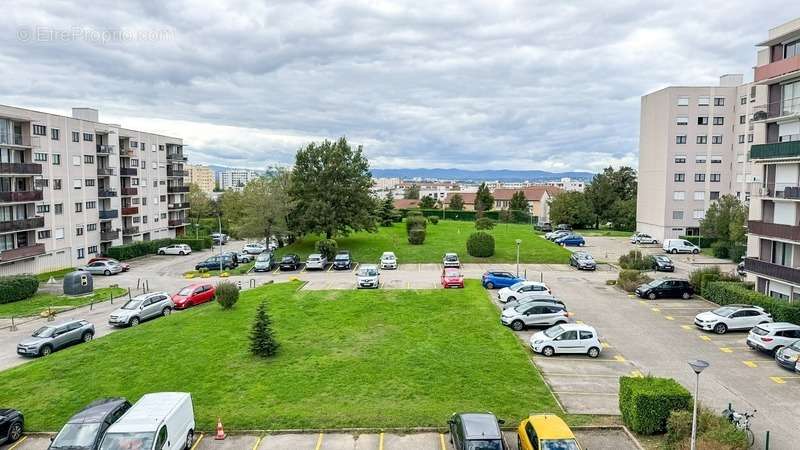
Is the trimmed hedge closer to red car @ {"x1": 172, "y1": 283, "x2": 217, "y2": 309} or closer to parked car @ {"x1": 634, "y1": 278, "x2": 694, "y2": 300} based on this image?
parked car @ {"x1": 634, "y1": 278, "x2": 694, "y2": 300}

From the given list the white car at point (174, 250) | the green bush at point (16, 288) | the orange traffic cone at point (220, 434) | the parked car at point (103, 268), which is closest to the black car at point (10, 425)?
the orange traffic cone at point (220, 434)

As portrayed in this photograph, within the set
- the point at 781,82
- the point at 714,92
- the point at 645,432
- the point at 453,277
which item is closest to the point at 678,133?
the point at 714,92

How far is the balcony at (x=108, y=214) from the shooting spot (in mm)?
57344

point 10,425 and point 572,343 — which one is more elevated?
point 572,343

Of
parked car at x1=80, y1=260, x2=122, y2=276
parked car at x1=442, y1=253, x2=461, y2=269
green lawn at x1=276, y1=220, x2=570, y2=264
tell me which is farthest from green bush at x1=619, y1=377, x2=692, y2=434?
parked car at x1=80, y1=260, x2=122, y2=276

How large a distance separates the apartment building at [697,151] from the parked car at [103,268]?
6182 cm

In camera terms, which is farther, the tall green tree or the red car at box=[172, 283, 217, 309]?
the tall green tree

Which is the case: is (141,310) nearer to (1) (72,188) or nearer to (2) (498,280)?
(2) (498,280)

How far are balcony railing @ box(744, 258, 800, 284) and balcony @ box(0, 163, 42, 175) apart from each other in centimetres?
5640

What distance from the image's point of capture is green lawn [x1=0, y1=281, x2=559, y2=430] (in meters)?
17.5

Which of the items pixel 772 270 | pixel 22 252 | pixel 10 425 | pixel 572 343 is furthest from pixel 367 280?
pixel 22 252

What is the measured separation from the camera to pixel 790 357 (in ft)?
70.0

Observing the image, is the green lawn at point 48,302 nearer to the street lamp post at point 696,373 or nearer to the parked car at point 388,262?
the parked car at point 388,262

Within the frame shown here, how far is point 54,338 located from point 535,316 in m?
24.0
